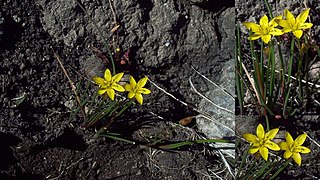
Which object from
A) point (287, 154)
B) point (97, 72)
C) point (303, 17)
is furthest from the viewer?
point (97, 72)

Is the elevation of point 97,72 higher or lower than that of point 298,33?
lower

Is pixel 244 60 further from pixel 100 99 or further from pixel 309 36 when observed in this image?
pixel 100 99

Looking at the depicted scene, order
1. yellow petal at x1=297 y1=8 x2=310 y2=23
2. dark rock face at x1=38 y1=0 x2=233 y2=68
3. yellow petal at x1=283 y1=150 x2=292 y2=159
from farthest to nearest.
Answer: dark rock face at x1=38 y1=0 x2=233 y2=68 < yellow petal at x1=297 y1=8 x2=310 y2=23 < yellow petal at x1=283 y1=150 x2=292 y2=159

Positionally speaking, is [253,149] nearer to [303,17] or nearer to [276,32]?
[276,32]

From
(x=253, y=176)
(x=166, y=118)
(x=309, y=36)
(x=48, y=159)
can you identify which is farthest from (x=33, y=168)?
(x=309, y=36)

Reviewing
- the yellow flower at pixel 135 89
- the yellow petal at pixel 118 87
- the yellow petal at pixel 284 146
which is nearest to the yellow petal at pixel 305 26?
the yellow petal at pixel 284 146

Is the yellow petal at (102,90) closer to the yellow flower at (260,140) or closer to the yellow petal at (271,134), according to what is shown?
the yellow flower at (260,140)

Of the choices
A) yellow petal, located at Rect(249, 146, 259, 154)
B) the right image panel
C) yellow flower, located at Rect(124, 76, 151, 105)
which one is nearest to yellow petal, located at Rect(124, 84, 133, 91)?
yellow flower, located at Rect(124, 76, 151, 105)

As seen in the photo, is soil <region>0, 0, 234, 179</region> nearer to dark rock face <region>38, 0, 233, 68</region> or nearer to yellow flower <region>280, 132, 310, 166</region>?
dark rock face <region>38, 0, 233, 68</region>

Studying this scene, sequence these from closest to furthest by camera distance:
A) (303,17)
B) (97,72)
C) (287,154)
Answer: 1. (287,154)
2. (303,17)
3. (97,72)

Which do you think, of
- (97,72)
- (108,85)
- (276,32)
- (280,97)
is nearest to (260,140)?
(280,97)
